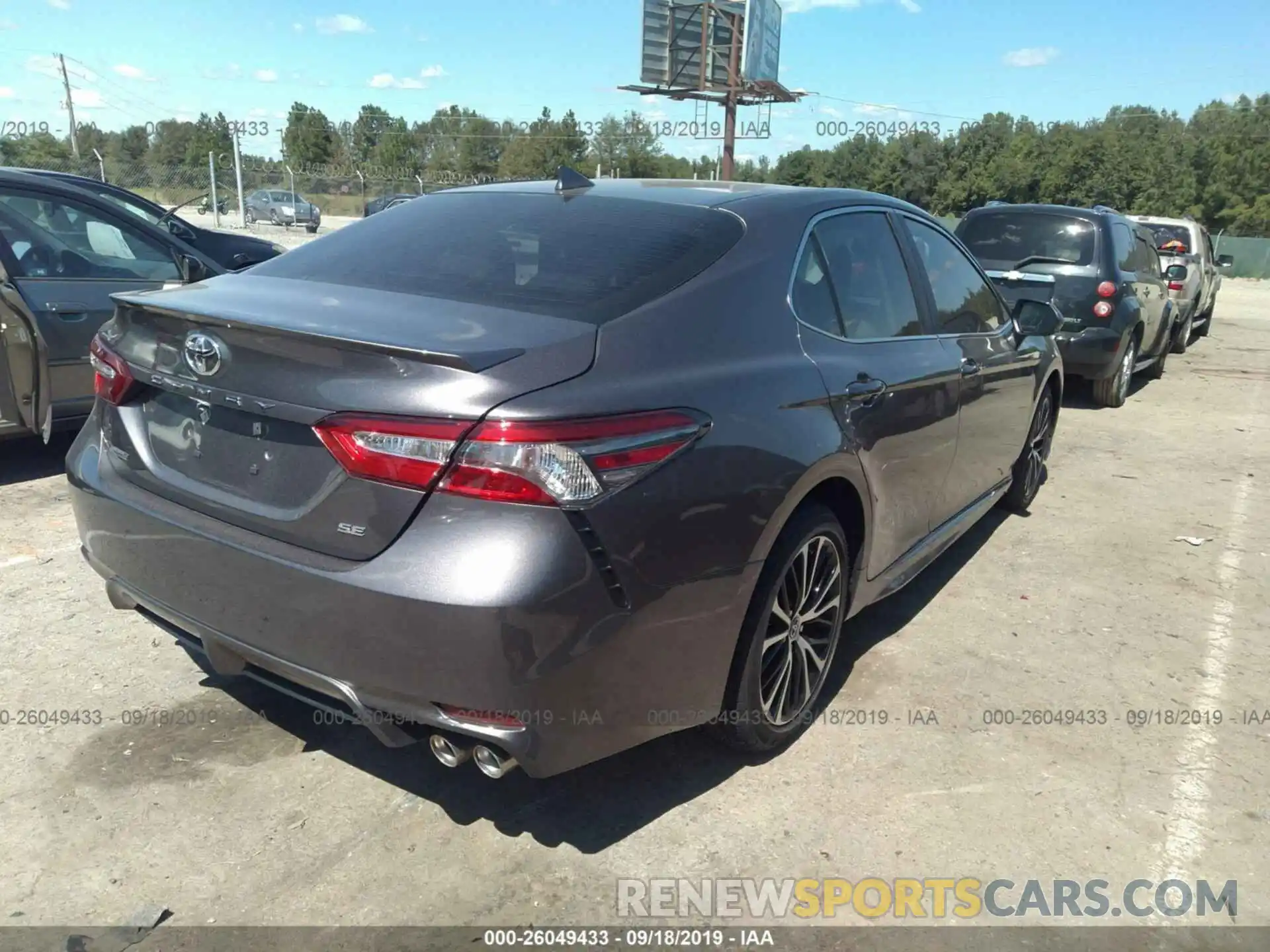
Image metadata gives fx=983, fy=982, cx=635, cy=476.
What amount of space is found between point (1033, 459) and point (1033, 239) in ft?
14.5

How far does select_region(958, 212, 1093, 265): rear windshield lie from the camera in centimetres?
916

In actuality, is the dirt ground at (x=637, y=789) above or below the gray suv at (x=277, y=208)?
below

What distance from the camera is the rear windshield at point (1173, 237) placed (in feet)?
48.8

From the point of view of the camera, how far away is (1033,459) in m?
5.77

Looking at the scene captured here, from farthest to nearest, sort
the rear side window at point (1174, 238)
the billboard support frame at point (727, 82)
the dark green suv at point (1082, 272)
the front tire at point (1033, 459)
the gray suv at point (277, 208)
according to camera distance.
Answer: the billboard support frame at point (727, 82)
the gray suv at point (277, 208)
the rear side window at point (1174, 238)
the dark green suv at point (1082, 272)
the front tire at point (1033, 459)

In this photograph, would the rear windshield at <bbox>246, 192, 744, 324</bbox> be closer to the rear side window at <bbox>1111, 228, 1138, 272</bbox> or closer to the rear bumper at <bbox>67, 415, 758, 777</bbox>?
the rear bumper at <bbox>67, 415, 758, 777</bbox>

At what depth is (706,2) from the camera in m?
36.4

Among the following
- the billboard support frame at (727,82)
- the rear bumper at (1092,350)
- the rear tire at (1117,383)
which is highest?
the billboard support frame at (727,82)

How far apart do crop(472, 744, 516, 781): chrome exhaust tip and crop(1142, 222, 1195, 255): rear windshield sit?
15356mm

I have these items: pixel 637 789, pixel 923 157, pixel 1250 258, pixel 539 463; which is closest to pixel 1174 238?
pixel 637 789

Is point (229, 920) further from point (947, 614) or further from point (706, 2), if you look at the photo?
point (706, 2)

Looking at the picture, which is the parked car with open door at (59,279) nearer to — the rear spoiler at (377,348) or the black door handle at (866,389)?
the rear spoiler at (377,348)

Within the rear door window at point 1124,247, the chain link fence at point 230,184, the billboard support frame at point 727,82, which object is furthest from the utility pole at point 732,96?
the rear door window at point 1124,247

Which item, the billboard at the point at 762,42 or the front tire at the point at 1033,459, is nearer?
the front tire at the point at 1033,459
